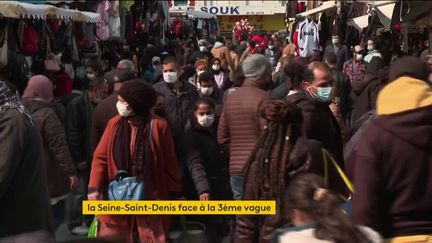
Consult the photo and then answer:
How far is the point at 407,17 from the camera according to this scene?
392 inches

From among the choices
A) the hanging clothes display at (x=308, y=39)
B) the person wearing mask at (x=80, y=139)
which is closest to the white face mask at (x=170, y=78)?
the person wearing mask at (x=80, y=139)

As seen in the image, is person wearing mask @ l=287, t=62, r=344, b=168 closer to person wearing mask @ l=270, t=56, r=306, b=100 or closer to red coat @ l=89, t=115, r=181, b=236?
person wearing mask @ l=270, t=56, r=306, b=100

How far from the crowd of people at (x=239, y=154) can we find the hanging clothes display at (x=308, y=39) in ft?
27.4

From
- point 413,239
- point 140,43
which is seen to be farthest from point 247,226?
point 140,43

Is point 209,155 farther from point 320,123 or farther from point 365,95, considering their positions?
point 365,95

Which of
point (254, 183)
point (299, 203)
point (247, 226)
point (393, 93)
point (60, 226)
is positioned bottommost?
point (60, 226)

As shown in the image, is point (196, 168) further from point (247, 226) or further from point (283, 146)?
point (283, 146)

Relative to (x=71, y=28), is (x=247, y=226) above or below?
below

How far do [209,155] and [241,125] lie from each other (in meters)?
0.60

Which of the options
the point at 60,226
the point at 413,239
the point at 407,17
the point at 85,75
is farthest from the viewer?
the point at 85,75

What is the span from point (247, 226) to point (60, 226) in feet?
10.9

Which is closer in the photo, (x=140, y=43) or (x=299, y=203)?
(x=299, y=203)

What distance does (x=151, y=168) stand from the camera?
5.55 m
